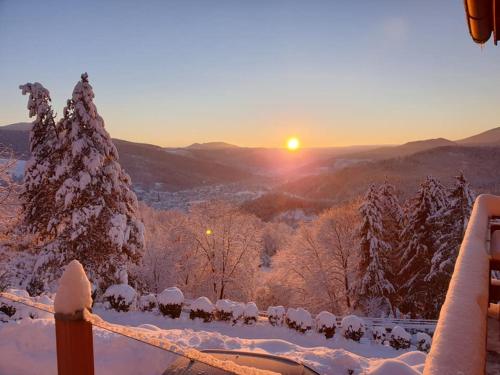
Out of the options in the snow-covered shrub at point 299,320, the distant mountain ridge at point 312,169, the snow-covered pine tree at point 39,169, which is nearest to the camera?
the snow-covered shrub at point 299,320

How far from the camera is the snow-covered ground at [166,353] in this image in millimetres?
5891

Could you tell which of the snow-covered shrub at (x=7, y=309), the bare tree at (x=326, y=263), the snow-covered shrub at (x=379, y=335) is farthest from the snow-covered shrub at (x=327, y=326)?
the bare tree at (x=326, y=263)

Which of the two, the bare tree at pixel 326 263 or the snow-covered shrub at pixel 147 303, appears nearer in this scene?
the snow-covered shrub at pixel 147 303

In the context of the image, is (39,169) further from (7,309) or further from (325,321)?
(325,321)

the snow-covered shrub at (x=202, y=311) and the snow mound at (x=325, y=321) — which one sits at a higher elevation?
the snow-covered shrub at (x=202, y=311)

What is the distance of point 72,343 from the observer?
104 inches

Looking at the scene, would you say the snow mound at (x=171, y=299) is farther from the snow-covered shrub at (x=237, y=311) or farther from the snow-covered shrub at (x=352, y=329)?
the snow-covered shrub at (x=352, y=329)

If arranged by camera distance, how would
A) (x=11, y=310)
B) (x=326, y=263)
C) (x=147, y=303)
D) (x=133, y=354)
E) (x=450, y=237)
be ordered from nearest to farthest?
1. (x=133, y=354)
2. (x=11, y=310)
3. (x=147, y=303)
4. (x=450, y=237)
5. (x=326, y=263)

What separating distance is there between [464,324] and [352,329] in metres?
13.4

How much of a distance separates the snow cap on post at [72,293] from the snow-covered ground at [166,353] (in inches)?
88.7

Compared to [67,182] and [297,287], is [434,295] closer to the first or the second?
[297,287]

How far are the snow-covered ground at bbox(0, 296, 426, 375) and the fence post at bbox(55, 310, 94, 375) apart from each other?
82.5 inches

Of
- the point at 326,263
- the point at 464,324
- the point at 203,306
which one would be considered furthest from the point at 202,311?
the point at 326,263

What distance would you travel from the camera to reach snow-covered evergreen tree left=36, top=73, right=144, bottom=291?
17.1 m
